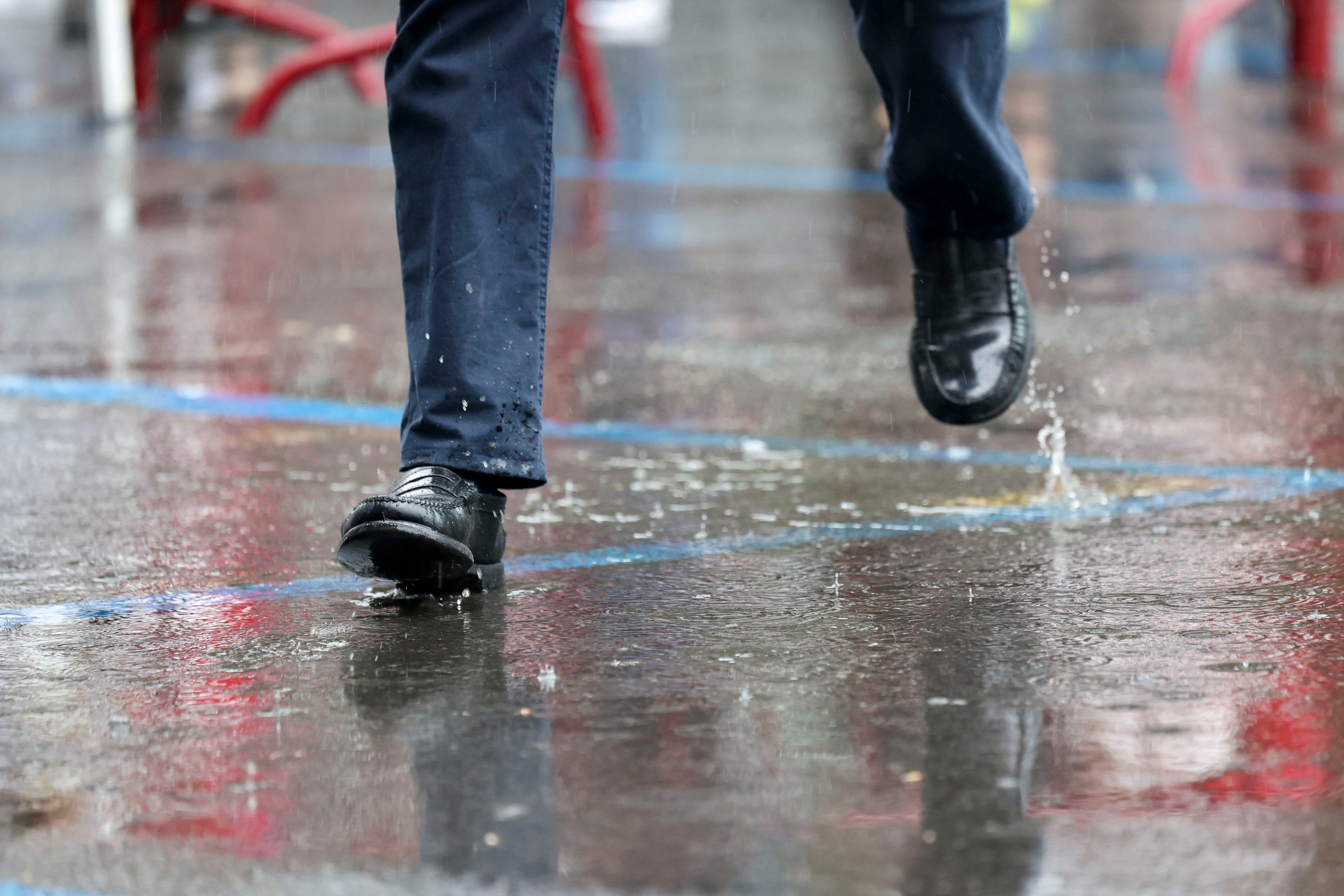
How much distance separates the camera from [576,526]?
2.83 m

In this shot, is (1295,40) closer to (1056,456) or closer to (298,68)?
(298,68)

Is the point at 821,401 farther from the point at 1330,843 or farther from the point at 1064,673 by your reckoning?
the point at 1330,843

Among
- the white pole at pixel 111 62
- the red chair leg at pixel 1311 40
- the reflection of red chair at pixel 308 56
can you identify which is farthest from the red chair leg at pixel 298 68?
the red chair leg at pixel 1311 40

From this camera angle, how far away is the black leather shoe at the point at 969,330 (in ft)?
10.00

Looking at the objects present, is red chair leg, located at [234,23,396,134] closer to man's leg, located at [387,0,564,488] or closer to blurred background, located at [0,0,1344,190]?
blurred background, located at [0,0,1344,190]

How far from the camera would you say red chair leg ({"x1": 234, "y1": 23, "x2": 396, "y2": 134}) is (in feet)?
30.6

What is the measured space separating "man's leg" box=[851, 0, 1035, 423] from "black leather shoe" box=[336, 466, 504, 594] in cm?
89

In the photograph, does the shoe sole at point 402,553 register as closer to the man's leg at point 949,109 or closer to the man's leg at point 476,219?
the man's leg at point 476,219

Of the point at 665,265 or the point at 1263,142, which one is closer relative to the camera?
the point at 665,265

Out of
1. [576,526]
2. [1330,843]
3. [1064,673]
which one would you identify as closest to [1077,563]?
[1064,673]

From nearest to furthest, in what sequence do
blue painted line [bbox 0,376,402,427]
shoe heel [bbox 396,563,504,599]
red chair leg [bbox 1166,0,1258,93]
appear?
shoe heel [bbox 396,563,504,599] < blue painted line [bbox 0,376,402,427] < red chair leg [bbox 1166,0,1258,93]

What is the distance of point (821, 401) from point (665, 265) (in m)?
1.86

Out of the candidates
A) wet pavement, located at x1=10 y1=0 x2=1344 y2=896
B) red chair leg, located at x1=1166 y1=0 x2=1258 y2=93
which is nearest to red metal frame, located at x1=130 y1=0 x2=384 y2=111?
red chair leg, located at x1=1166 y1=0 x2=1258 y2=93

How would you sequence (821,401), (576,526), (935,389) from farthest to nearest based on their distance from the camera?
(821,401) < (935,389) < (576,526)
